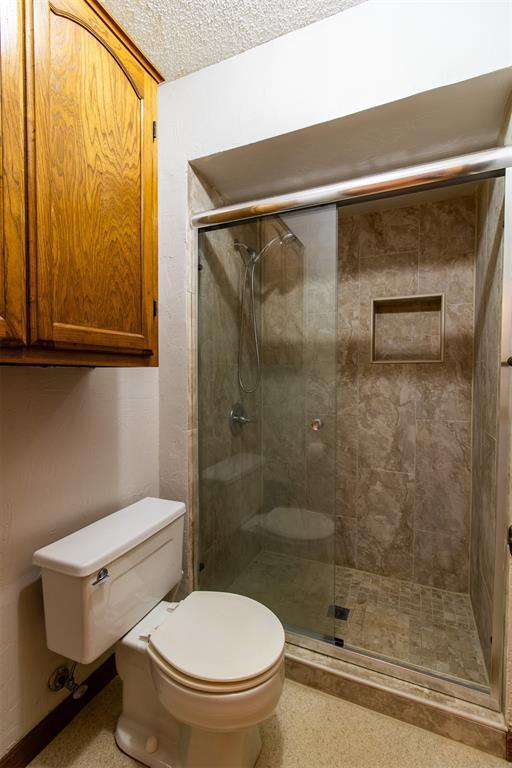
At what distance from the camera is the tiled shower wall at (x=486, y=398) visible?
1.42 metres

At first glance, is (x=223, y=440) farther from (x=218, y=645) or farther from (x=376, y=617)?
(x=376, y=617)

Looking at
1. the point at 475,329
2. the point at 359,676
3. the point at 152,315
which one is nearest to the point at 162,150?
the point at 152,315

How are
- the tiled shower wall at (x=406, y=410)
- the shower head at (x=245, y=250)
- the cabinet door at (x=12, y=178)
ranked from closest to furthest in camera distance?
the cabinet door at (x=12, y=178)
the shower head at (x=245, y=250)
the tiled shower wall at (x=406, y=410)

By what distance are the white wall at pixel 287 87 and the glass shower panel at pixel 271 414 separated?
5.4 inches

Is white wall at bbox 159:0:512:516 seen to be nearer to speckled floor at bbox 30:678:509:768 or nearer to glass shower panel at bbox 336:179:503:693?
glass shower panel at bbox 336:179:503:693

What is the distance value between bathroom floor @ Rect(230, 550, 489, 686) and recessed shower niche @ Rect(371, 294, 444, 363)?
4.19ft

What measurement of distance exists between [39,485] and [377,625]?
1.64 meters

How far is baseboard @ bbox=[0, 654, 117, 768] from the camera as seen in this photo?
3.67 feet

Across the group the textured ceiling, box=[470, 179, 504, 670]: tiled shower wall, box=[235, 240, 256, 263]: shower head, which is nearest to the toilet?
box=[470, 179, 504, 670]: tiled shower wall

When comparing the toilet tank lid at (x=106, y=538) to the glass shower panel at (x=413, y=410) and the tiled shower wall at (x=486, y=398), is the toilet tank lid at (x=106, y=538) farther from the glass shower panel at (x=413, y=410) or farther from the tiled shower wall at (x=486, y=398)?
the tiled shower wall at (x=486, y=398)

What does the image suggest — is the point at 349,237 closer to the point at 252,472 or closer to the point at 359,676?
the point at 252,472

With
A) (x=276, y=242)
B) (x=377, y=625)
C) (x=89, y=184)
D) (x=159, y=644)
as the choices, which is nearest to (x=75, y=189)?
(x=89, y=184)

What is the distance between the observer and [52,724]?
1236 mm

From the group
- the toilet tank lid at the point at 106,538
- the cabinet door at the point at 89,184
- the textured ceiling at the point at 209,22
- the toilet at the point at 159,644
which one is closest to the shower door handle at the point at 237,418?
the toilet tank lid at the point at 106,538
